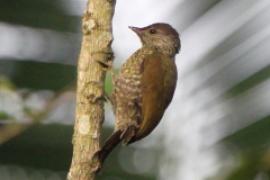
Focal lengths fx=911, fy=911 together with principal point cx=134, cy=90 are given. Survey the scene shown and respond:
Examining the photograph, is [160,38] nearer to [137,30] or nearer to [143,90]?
[137,30]

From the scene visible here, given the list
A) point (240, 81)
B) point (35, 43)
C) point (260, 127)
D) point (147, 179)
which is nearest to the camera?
point (260, 127)

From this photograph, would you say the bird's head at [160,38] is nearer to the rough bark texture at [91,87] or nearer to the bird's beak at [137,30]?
the bird's beak at [137,30]

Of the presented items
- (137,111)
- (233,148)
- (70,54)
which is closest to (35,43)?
(70,54)

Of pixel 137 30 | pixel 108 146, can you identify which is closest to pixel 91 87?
pixel 108 146

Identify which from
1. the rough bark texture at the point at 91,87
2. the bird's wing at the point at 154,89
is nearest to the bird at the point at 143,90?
the bird's wing at the point at 154,89

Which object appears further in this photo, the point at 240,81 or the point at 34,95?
the point at 34,95

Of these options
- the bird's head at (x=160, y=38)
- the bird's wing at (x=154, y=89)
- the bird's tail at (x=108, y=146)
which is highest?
the bird's head at (x=160, y=38)

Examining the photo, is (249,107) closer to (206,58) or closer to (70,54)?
(206,58)
